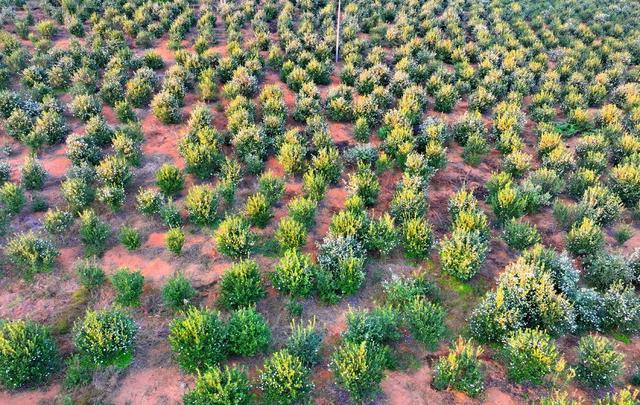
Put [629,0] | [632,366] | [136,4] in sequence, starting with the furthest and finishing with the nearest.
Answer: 1. [629,0]
2. [136,4]
3. [632,366]

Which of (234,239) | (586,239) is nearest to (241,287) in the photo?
(234,239)

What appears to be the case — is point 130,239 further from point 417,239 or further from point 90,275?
point 417,239

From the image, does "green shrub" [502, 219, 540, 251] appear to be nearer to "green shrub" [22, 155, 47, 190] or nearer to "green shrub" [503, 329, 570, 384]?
"green shrub" [503, 329, 570, 384]

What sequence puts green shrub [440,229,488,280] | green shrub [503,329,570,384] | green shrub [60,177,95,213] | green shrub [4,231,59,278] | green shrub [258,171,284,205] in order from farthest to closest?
green shrub [258,171,284,205] → green shrub [60,177,95,213] → green shrub [440,229,488,280] → green shrub [4,231,59,278] → green shrub [503,329,570,384]

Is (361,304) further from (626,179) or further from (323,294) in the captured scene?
(626,179)

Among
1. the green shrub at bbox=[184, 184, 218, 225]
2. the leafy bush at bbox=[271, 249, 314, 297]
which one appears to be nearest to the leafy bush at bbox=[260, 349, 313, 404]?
the leafy bush at bbox=[271, 249, 314, 297]

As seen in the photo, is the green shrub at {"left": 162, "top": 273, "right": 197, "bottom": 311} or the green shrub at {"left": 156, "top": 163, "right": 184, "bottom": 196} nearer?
the green shrub at {"left": 162, "top": 273, "right": 197, "bottom": 311}

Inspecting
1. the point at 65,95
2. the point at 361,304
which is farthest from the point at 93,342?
the point at 65,95
